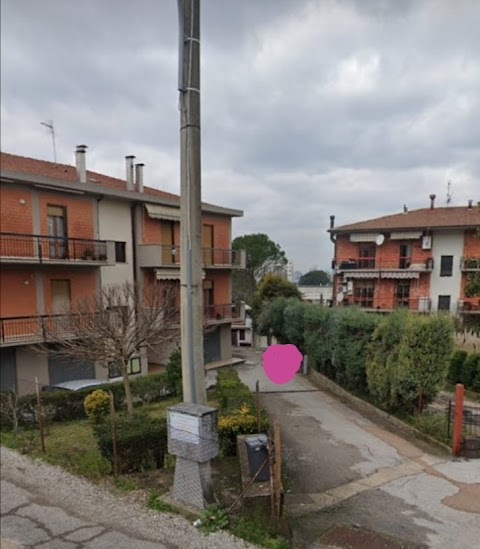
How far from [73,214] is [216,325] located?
10.3 meters

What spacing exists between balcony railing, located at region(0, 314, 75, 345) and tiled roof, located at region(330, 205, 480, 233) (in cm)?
2208

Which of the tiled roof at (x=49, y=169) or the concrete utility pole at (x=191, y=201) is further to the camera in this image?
the tiled roof at (x=49, y=169)

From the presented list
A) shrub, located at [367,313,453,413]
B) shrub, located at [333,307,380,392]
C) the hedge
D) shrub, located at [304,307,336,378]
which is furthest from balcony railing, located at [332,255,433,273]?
the hedge

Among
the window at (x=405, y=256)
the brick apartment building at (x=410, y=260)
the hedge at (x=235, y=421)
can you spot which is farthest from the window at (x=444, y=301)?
the hedge at (x=235, y=421)

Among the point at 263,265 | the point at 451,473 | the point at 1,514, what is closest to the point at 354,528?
the point at 451,473

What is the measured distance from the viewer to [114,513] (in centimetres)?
570

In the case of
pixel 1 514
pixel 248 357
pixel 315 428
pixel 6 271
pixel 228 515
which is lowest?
pixel 248 357

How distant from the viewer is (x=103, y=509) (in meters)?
5.85

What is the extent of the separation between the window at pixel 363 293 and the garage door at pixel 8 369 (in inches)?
908

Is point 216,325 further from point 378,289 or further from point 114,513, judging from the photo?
point 114,513

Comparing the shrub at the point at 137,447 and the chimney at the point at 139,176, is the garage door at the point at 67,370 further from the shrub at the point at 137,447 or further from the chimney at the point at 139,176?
the shrub at the point at 137,447

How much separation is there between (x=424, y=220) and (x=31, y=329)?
26.2m

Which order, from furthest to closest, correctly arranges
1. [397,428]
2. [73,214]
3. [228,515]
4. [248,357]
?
1. [248,357]
2. [73,214]
3. [397,428]
4. [228,515]

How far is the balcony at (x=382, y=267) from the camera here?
2783 cm
